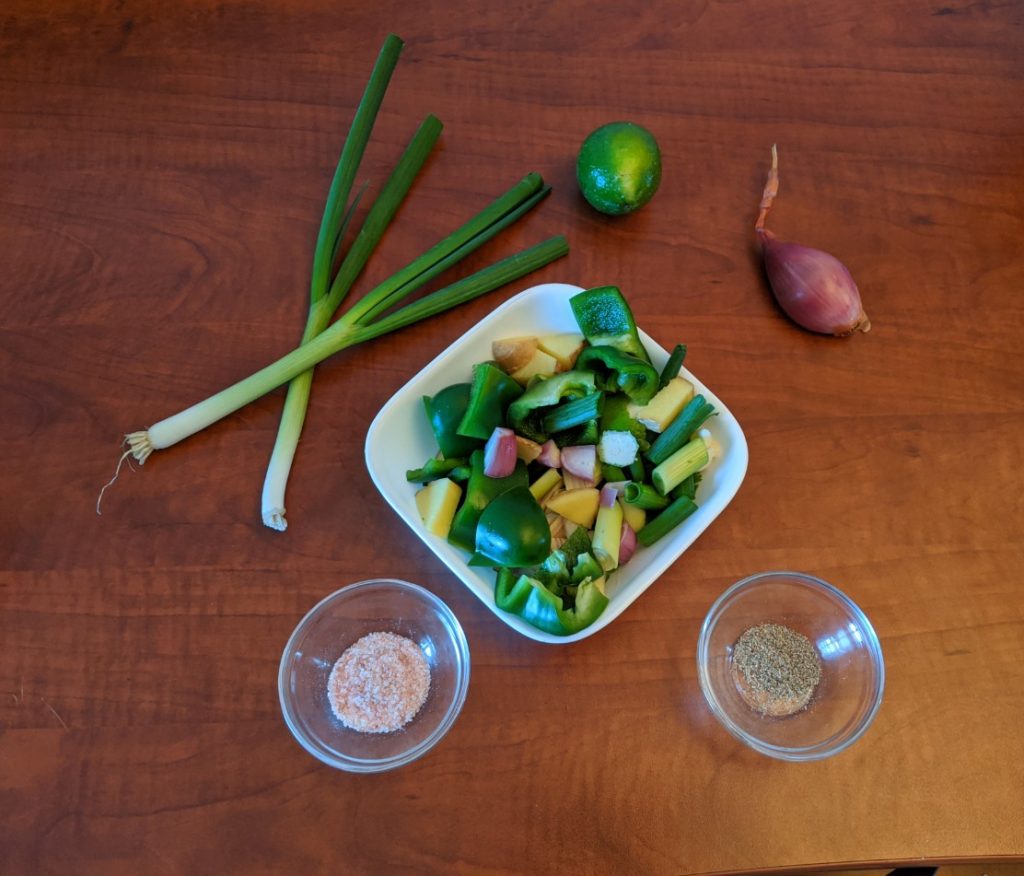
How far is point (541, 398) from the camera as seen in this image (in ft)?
3.60

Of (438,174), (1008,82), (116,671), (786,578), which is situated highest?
(1008,82)

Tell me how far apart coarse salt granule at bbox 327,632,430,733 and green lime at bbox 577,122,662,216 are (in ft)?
2.36

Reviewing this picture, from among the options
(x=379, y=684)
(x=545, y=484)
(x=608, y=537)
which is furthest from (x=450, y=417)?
(x=379, y=684)

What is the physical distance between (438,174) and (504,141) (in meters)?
0.12

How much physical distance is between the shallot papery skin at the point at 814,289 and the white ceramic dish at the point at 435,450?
220 mm

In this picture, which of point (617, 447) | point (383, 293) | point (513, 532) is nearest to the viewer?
point (513, 532)

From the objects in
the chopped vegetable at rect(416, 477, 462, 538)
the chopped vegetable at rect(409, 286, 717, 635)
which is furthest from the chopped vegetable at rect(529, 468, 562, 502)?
the chopped vegetable at rect(416, 477, 462, 538)

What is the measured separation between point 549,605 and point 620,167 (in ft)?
2.10

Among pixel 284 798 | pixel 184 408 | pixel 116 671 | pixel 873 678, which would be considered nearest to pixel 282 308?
pixel 184 408

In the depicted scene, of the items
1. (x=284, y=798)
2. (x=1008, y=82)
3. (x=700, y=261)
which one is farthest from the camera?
(x=1008, y=82)

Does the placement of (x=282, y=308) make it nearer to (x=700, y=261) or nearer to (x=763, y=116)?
(x=700, y=261)

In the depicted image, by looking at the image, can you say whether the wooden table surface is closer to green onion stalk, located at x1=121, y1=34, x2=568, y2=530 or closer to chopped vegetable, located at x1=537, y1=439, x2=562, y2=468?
green onion stalk, located at x1=121, y1=34, x2=568, y2=530

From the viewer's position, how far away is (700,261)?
1307 mm

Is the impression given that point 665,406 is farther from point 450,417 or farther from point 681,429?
point 450,417
